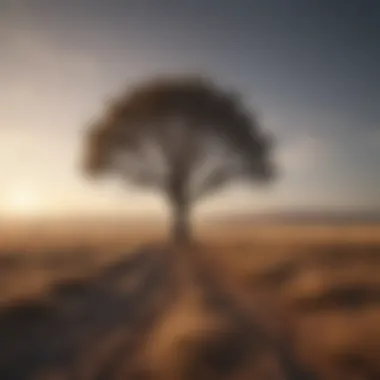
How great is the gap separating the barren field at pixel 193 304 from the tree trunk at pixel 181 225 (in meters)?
0.08

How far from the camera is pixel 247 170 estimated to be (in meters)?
2.64

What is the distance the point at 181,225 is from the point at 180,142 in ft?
1.88

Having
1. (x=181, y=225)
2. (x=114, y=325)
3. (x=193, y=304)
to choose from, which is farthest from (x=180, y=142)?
(x=114, y=325)

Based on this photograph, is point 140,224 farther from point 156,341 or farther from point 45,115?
point 45,115

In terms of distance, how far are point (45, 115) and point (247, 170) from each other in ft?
4.52

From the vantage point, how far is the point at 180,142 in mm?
2662

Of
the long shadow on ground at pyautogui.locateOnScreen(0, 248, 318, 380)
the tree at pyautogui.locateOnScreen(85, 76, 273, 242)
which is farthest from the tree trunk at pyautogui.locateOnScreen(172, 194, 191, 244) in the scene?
the long shadow on ground at pyautogui.locateOnScreen(0, 248, 318, 380)

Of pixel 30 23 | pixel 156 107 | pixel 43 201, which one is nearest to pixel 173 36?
pixel 156 107

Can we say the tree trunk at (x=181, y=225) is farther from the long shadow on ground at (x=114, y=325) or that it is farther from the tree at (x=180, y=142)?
the long shadow on ground at (x=114, y=325)

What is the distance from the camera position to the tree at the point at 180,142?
2.54 meters

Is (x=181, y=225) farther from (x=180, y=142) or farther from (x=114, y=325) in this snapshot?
(x=114, y=325)

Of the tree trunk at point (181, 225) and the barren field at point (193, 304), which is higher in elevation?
the tree trunk at point (181, 225)

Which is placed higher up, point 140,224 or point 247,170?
point 247,170

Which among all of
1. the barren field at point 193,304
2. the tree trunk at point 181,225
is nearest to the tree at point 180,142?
the tree trunk at point 181,225
